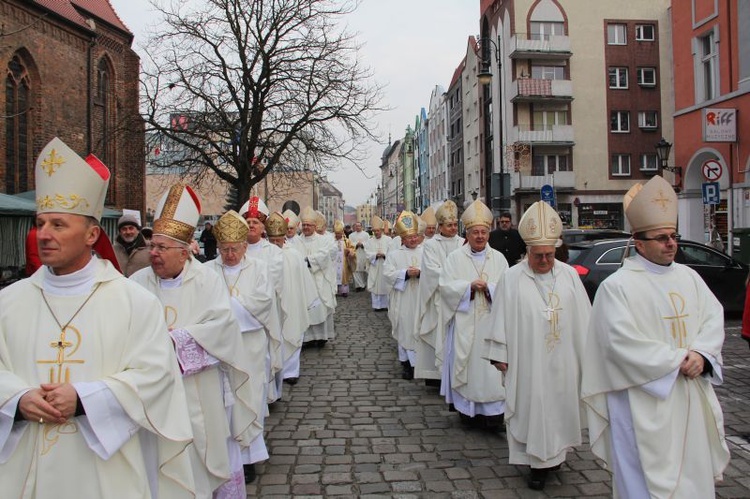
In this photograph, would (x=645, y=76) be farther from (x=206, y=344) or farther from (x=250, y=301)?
(x=206, y=344)

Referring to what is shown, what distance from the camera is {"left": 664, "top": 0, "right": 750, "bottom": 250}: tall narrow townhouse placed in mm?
19094

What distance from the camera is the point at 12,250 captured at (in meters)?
16.3

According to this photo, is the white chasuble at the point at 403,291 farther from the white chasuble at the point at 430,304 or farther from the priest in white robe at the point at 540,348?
the priest in white robe at the point at 540,348

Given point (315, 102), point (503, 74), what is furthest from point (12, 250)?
point (503, 74)

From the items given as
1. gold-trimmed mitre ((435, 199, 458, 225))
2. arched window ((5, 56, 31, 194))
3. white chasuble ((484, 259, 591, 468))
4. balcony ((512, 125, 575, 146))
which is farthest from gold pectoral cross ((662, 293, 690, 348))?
balcony ((512, 125, 575, 146))

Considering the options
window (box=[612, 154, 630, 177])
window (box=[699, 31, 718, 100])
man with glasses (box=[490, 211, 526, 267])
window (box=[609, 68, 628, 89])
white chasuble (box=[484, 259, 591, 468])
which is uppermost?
window (box=[609, 68, 628, 89])

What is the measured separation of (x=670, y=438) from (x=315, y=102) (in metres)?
21.6

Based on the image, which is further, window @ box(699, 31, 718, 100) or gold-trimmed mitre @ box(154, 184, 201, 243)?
window @ box(699, 31, 718, 100)

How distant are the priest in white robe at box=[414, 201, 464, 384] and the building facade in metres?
17.3

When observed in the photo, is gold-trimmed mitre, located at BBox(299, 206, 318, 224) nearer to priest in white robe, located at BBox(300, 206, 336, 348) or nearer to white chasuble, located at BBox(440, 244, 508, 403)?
priest in white robe, located at BBox(300, 206, 336, 348)

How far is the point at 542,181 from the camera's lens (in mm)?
37156

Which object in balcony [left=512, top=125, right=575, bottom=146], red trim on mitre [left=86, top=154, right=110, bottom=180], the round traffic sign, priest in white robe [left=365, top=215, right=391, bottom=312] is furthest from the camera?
balcony [left=512, top=125, right=575, bottom=146]

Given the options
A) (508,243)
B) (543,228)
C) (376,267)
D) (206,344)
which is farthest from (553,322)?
(376,267)

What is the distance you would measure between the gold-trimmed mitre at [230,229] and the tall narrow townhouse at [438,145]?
5574cm
